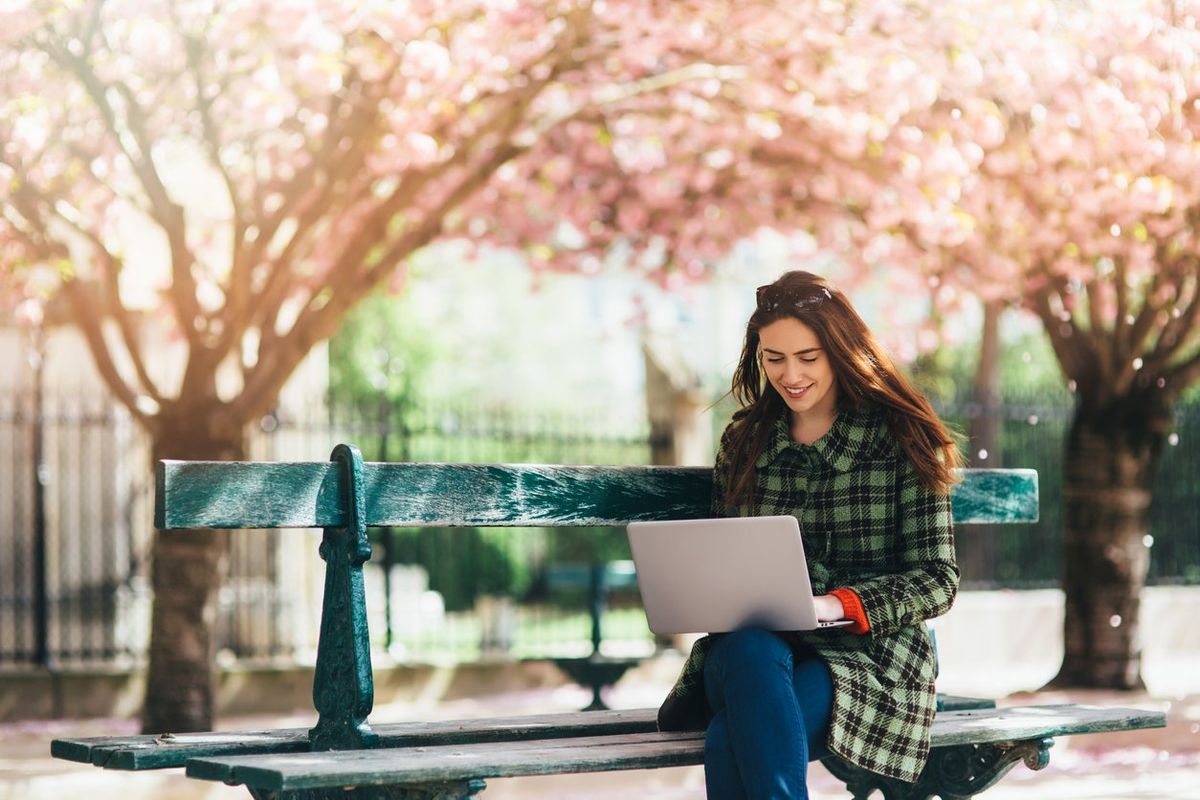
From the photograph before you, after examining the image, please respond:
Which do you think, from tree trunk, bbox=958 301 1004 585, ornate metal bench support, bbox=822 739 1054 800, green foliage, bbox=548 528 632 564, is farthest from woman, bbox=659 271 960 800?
green foliage, bbox=548 528 632 564

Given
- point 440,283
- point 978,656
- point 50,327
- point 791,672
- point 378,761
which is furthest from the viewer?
point 440,283

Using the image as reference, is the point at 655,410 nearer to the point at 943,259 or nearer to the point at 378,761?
the point at 943,259

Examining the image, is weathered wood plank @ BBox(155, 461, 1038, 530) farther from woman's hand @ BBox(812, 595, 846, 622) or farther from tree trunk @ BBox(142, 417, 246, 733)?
tree trunk @ BBox(142, 417, 246, 733)

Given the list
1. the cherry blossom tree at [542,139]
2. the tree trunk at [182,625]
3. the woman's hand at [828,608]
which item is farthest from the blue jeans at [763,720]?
the tree trunk at [182,625]

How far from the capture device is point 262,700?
40.3ft

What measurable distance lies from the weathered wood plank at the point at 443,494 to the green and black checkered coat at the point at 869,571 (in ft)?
1.05

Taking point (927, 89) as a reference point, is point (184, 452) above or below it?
below

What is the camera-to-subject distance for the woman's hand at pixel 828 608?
4.32 meters

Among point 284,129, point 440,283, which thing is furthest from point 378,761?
point 440,283

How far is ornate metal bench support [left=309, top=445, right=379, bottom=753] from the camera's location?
4.34m

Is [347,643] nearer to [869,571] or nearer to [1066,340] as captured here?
[869,571]

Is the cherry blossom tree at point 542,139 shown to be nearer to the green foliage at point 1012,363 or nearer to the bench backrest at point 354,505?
the bench backrest at point 354,505

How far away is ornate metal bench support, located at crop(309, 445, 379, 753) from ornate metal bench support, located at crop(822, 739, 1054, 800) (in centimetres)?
141

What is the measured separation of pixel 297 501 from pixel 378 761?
711mm
